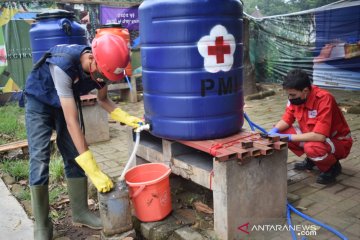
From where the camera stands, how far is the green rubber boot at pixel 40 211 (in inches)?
98.6

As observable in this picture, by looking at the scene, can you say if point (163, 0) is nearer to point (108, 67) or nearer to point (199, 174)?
point (108, 67)

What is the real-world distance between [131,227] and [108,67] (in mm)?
1111

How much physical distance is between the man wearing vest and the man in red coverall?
4.51 feet

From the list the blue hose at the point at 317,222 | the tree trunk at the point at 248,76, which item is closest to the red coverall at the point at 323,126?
the blue hose at the point at 317,222

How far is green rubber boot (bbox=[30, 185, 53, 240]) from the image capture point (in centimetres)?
250

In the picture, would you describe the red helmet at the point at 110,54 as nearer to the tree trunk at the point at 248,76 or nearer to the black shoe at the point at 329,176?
the black shoe at the point at 329,176

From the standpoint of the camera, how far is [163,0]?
7.77 feet

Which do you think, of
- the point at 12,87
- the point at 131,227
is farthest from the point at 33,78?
the point at 12,87

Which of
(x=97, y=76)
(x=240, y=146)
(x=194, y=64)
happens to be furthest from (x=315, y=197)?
(x=97, y=76)

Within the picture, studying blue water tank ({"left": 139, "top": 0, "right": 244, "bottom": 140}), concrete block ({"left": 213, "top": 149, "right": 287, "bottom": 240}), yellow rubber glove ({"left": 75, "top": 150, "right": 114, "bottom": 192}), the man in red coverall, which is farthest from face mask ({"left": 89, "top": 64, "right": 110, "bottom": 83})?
the man in red coverall

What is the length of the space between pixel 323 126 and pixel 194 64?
1.29 metres

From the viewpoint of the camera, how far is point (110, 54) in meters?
2.21

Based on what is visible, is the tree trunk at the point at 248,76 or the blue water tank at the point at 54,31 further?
the tree trunk at the point at 248,76

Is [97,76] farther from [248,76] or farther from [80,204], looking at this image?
[248,76]
